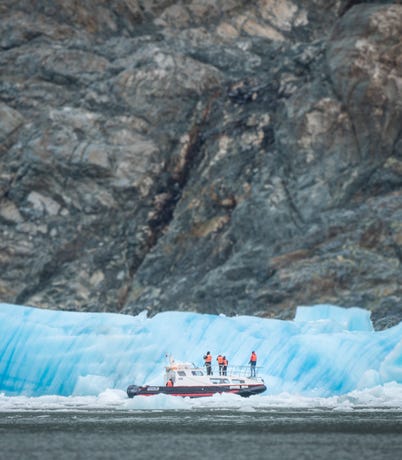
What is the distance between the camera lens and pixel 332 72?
5812cm

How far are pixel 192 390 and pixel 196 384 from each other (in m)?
0.30

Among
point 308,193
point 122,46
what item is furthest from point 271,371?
point 122,46

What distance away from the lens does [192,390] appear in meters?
42.4

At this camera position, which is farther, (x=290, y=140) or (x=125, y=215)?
(x=125, y=215)

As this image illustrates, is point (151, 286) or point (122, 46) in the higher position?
point (122, 46)

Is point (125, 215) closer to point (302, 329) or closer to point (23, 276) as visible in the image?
point (23, 276)

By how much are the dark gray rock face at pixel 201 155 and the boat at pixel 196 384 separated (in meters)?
7.62

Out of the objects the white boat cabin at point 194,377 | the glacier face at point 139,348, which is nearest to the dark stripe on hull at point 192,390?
the white boat cabin at point 194,377

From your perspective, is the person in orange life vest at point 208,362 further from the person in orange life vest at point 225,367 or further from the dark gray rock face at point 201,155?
the dark gray rock face at point 201,155

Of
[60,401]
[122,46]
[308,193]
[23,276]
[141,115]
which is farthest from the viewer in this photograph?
[122,46]

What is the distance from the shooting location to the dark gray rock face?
52.4 meters

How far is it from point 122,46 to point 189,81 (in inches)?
256

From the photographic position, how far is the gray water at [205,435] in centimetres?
2562

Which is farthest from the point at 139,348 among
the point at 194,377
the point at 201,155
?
the point at 201,155
